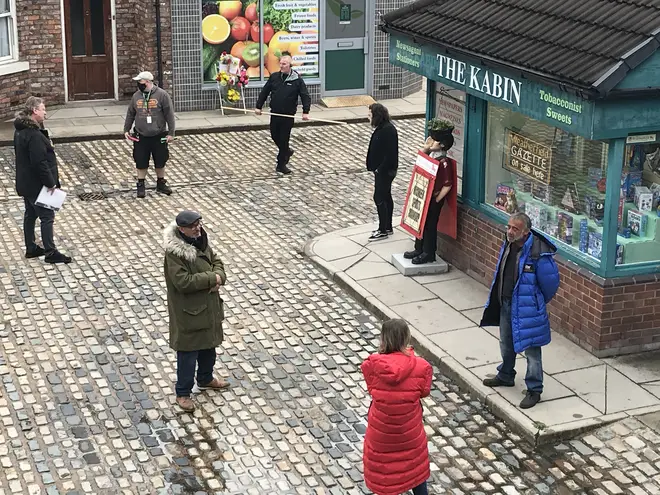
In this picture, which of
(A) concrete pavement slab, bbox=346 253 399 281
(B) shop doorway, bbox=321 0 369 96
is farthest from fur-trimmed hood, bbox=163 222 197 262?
(B) shop doorway, bbox=321 0 369 96

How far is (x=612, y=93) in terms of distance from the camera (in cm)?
934

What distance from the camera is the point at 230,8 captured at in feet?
65.9

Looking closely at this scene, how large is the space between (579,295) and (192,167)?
26.8ft

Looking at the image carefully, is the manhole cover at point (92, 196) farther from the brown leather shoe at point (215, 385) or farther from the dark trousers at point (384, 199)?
the brown leather shoe at point (215, 385)

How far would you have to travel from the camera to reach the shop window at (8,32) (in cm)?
1942

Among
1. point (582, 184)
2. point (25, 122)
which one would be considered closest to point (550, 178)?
point (582, 184)

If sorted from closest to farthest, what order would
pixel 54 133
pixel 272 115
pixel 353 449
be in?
pixel 353 449, pixel 272 115, pixel 54 133

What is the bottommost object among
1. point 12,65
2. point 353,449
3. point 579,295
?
point 353,449

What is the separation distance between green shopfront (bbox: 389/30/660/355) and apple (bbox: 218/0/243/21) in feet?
28.6

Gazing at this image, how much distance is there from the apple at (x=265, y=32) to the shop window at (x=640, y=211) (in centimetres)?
1132

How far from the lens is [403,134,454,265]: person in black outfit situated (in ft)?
40.0

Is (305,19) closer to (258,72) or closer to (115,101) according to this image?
(258,72)

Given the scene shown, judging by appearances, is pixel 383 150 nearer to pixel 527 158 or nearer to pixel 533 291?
pixel 527 158

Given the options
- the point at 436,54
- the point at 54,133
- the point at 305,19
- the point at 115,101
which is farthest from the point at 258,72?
the point at 436,54
